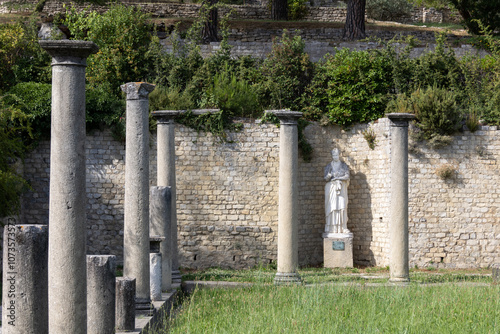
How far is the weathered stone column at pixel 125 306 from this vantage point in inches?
273

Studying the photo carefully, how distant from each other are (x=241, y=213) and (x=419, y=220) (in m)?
4.24

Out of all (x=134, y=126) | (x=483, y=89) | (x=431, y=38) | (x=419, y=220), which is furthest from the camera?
(x=431, y=38)

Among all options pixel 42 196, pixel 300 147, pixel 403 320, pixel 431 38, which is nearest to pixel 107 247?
pixel 42 196

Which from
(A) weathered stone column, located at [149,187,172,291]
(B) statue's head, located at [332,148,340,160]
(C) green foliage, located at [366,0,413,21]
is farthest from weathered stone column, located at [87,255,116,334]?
(C) green foliage, located at [366,0,413,21]

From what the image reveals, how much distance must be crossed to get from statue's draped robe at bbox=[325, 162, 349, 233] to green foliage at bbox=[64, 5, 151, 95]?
5898mm

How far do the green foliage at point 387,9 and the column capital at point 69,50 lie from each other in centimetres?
2401

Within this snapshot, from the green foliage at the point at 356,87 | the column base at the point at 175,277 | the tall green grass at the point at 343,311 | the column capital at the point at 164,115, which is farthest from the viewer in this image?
the green foliage at the point at 356,87

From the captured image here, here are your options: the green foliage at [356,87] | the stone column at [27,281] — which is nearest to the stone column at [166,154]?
the green foliage at [356,87]

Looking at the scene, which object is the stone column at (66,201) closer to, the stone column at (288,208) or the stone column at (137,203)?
the stone column at (137,203)

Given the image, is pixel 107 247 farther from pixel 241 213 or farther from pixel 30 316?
pixel 30 316

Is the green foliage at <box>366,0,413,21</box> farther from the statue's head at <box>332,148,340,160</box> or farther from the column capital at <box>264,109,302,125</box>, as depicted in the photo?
the column capital at <box>264,109,302,125</box>

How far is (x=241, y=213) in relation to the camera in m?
15.6

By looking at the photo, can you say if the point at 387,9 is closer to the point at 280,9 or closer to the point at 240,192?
the point at 280,9

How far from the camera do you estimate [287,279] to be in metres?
10.8
